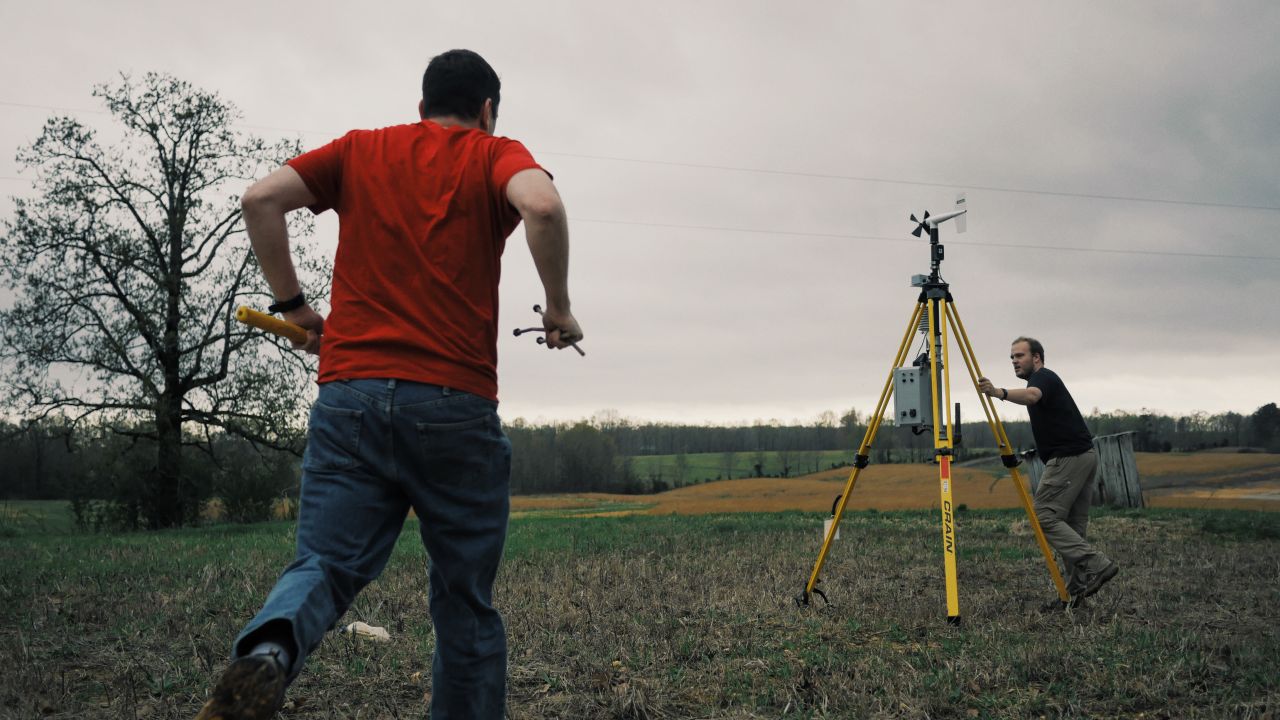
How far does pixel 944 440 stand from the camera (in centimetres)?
648

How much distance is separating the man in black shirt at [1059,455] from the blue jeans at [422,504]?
5.69 meters

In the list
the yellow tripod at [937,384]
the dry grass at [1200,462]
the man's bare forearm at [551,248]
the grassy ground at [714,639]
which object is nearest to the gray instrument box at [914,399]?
the yellow tripod at [937,384]

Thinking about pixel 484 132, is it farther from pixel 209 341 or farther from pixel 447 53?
pixel 209 341

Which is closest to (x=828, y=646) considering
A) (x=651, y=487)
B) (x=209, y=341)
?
(x=209, y=341)

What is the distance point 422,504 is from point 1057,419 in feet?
22.3

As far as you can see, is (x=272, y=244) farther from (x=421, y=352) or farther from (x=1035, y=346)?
(x=1035, y=346)

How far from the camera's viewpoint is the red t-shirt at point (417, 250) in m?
2.40

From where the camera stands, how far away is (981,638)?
561 centimetres

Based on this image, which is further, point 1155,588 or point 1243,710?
point 1155,588

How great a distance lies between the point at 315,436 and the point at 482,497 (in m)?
0.48

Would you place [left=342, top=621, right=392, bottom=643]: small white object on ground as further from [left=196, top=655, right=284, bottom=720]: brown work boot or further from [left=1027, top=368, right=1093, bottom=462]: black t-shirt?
[left=1027, top=368, right=1093, bottom=462]: black t-shirt

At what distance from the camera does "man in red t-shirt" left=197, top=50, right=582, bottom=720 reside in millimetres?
2336

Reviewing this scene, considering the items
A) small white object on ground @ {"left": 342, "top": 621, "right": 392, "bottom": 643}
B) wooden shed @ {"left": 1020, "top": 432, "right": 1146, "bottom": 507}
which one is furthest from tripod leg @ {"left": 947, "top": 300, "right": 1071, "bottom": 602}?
wooden shed @ {"left": 1020, "top": 432, "right": 1146, "bottom": 507}

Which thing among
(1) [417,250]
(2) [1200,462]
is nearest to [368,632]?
(1) [417,250]
